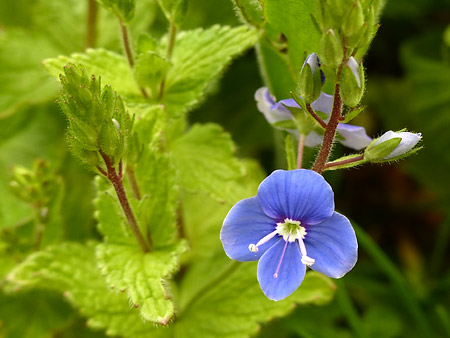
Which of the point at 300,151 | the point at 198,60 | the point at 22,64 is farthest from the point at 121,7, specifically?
the point at 22,64

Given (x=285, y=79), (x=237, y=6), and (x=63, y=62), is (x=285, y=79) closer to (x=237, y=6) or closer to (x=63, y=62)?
(x=237, y=6)

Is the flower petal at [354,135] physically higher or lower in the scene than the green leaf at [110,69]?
lower

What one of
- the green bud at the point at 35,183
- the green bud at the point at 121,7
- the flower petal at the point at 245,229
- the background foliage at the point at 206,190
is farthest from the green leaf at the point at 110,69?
the flower petal at the point at 245,229

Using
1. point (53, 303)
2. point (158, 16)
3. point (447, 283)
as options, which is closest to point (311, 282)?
point (447, 283)

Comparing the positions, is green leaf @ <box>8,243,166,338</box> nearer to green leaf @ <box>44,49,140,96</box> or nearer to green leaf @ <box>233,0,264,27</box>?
green leaf @ <box>44,49,140,96</box>

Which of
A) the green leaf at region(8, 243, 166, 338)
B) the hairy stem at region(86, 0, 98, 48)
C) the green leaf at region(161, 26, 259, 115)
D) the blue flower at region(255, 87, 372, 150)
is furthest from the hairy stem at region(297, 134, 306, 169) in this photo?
the hairy stem at region(86, 0, 98, 48)

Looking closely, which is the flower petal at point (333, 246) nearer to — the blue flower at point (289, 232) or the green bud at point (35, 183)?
the blue flower at point (289, 232)

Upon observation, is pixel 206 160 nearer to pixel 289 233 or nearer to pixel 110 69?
pixel 110 69
